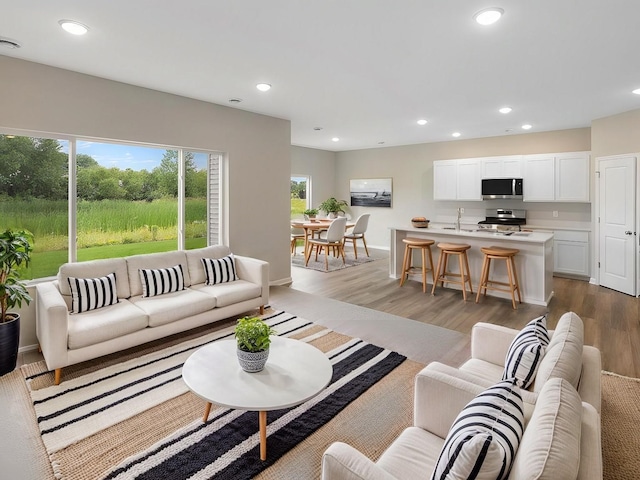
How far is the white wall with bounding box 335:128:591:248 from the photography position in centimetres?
654

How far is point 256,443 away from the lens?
2.10 meters

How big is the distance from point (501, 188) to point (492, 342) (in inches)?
211

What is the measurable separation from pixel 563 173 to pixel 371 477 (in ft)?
22.1

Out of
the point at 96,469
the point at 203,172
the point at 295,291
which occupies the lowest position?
the point at 96,469

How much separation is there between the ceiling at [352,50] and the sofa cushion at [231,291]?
7.17ft

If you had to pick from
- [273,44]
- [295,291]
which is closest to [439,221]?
[295,291]

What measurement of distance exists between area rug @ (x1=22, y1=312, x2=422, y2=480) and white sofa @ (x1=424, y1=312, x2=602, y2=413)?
24.4 inches

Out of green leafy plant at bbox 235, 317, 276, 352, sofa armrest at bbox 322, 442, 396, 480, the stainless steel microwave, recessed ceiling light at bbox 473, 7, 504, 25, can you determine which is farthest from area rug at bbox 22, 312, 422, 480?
the stainless steel microwave

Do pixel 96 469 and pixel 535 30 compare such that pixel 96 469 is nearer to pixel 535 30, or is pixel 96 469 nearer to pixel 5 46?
pixel 5 46

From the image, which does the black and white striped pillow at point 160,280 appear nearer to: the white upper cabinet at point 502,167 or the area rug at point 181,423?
the area rug at point 181,423

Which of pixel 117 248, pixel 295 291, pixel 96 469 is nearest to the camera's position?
pixel 96 469

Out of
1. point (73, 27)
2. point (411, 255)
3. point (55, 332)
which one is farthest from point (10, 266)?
point (411, 255)

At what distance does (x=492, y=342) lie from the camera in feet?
7.57

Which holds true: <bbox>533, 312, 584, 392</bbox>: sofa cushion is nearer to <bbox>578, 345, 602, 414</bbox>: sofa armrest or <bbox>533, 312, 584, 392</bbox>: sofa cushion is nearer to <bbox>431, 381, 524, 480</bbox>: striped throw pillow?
<bbox>578, 345, 602, 414</bbox>: sofa armrest
